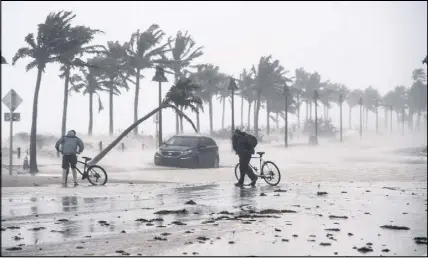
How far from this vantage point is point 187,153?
26.5 metres

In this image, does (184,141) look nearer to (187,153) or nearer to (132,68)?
(187,153)

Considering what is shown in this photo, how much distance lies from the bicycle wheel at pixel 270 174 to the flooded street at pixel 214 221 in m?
1.47

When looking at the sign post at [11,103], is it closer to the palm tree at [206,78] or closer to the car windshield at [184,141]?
the car windshield at [184,141]

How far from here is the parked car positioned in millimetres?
26625

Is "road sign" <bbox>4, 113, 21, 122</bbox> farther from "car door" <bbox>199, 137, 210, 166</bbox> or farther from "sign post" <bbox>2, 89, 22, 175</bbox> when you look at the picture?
"car door" <bbox>199, 137, 210, 166</bbox>

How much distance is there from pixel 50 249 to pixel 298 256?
3119 mm

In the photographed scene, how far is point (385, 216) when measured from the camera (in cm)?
1079

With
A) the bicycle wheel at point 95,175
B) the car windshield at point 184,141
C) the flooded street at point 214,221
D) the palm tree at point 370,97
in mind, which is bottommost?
the flooded street at point 214,221

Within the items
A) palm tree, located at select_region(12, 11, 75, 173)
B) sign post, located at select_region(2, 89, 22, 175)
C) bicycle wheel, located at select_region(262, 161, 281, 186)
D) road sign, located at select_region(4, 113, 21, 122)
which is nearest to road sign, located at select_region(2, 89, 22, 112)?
sign post, located at select_region(2, 89, 22, 175)

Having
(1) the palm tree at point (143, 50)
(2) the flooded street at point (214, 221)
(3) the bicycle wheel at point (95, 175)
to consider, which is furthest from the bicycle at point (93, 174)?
(1) the palm tree at point (143, 50)

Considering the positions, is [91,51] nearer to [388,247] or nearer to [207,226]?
[207,226]

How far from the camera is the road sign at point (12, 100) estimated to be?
74.1 feet

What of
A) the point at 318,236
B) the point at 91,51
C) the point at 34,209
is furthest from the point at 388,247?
the point at 91,51

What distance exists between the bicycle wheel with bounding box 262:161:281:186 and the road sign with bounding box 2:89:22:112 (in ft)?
34.2
